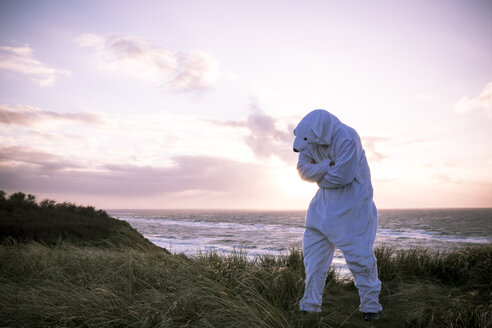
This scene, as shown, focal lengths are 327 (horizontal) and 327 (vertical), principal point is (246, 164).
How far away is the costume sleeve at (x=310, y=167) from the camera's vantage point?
9.48ft

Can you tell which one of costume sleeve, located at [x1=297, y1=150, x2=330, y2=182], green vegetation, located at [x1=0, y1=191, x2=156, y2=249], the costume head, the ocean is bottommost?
the ocean

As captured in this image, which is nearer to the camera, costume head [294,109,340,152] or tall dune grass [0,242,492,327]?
tall dune grass [0,242,492,327]

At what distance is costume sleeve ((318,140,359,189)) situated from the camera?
2.81 m

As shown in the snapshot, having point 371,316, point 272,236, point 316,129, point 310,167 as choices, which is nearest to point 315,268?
point 371,316

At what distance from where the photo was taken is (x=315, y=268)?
3.08 metres

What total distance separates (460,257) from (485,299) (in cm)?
197

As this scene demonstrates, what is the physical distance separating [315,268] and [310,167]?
0.97m

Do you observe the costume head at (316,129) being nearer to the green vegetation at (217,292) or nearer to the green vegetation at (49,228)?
the green vegetation at (217,292)

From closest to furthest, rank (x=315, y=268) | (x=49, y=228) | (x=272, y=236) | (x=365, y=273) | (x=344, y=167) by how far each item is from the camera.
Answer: (x=344, y=167) → (x=365, y=273) → (x=315, y=268) → (x=49, y=228) → (x=272, y=236)

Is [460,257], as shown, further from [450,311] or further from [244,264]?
[244,264]

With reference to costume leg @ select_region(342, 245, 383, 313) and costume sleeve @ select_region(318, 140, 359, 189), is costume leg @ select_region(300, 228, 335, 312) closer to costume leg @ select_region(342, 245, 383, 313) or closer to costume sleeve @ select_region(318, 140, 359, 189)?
costume leg @ select_region(342, 245, 383, 313)

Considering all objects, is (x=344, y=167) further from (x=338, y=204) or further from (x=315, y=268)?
(x=315, y=268)

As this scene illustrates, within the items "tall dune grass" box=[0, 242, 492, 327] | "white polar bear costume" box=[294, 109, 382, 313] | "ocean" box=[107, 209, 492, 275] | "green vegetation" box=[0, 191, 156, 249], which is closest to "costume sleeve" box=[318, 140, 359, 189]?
"white polar bear costume" box=[294, 109, 382, 313]

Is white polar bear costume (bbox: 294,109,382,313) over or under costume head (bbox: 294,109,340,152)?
under
